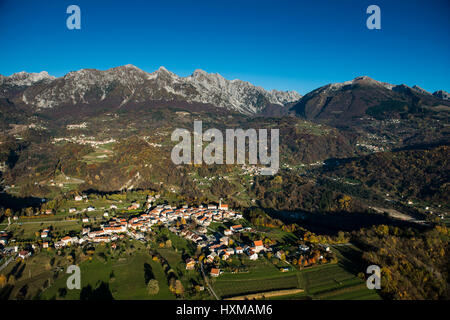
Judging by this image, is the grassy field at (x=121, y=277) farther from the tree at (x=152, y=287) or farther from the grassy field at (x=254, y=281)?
the grassy field at (x=254, y=281)

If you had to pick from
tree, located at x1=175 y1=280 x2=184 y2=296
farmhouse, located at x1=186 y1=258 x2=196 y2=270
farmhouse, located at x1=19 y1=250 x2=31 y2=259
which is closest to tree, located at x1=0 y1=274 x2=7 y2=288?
farmhouse, located at x1=19 y1=250 x2=31 y2=259

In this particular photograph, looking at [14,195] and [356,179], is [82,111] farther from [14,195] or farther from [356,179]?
[356,179]

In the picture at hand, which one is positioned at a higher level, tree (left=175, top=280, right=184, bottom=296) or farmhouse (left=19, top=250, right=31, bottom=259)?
farmhouse (left=19, top=250, right=31, bottom=259)

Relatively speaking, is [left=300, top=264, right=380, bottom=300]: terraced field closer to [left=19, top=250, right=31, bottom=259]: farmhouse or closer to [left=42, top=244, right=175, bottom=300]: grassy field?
[left=42, top=244, right=175, bottom=300]: grassy field

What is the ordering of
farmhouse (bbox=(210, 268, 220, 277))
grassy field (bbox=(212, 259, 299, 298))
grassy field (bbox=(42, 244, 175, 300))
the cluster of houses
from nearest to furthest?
grassy field (bbox=(42, 244, 175, 300)) < grassy field (bbox=(212, 259, 299, 298)) < farmhouse (bbox=(210, 268, 220, 277)) < the cluster of houses

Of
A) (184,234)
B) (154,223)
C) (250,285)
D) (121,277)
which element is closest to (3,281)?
(121,277)

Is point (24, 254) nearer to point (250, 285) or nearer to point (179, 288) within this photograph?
point (179, 288)

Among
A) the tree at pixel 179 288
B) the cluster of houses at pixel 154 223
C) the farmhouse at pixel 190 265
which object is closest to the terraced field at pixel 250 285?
the tree at pixel 179 288

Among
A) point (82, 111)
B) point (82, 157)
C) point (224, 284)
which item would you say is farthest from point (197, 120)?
point (224, 284)
